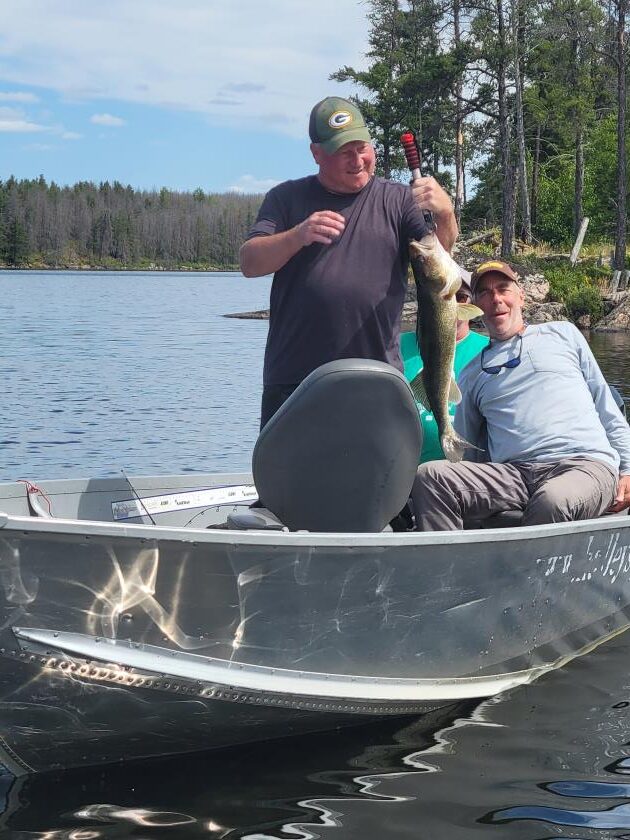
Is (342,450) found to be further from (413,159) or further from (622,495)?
(622,495)

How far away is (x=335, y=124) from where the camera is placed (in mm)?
4238

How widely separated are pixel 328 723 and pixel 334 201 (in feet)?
6.67

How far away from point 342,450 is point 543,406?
1.36 m

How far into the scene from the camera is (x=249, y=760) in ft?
14.2

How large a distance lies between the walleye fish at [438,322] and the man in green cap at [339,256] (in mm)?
171

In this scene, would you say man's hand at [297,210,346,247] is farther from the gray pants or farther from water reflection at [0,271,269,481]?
water reflection at [0,271,269,481]

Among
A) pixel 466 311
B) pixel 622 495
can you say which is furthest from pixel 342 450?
pixel 622 495

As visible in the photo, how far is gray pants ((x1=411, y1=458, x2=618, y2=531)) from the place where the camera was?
4.71 meters

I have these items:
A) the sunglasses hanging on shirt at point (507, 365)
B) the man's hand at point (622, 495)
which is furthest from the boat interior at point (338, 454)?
the man's hand at point (622, 495)

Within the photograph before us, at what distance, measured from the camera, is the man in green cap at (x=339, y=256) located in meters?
4.30

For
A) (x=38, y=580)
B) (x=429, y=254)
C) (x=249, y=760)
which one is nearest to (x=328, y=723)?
(x=249, y=760)

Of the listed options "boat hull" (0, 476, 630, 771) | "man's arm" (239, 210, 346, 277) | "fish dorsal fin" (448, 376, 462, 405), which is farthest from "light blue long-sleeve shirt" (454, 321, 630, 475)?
"man's arm" (239, 210, 346, 277)

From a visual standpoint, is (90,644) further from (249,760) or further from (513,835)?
(513,835)

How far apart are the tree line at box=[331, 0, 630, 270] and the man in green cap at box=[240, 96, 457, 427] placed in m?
29.1
